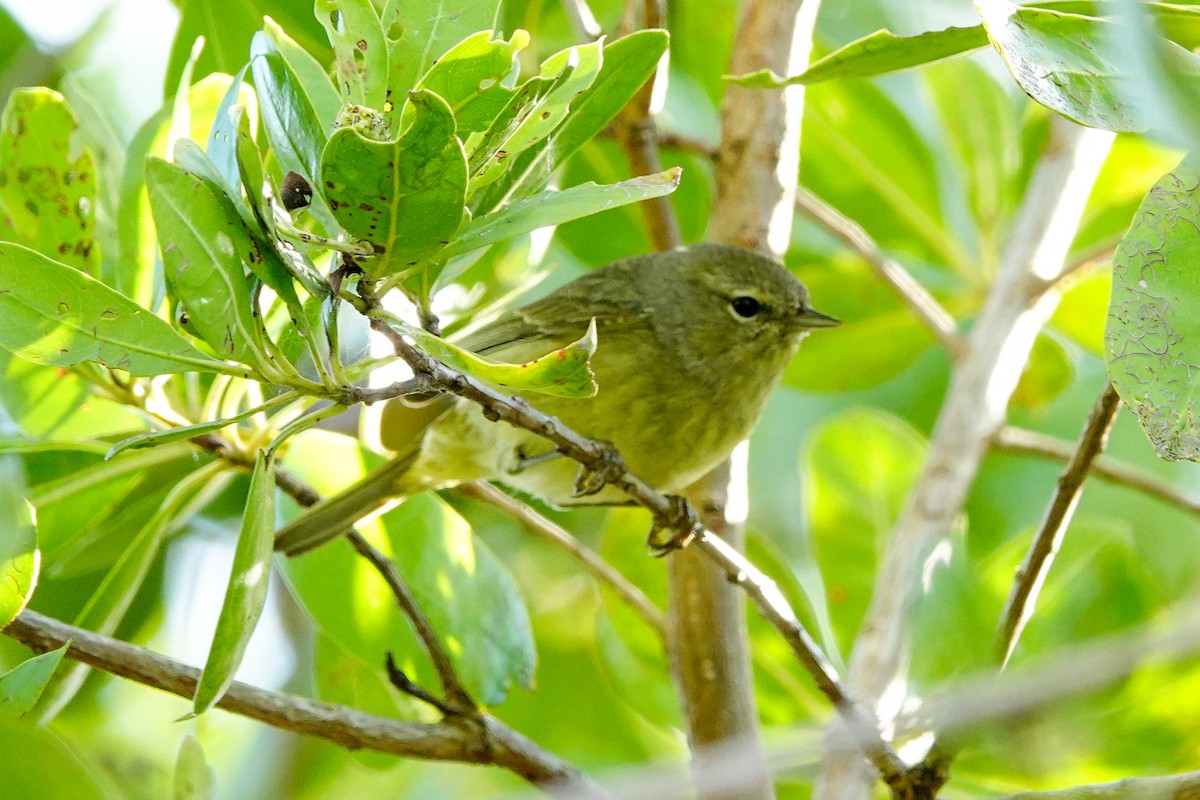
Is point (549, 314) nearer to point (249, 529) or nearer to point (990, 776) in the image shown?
point (990, 776)

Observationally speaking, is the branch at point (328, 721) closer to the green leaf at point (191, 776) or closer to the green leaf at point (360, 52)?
the green leaf at point (191, 776)

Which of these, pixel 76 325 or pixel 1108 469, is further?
pixel 1108 469

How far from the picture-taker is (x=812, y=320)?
146 inches

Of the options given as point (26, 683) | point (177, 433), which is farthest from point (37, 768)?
point (177, 433)

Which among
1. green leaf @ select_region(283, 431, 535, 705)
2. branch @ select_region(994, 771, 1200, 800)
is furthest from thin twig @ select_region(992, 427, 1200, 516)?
green leaf @ select_region(283, 431, 535, 705)

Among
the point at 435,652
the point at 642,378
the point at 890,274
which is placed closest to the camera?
the point at 435,652

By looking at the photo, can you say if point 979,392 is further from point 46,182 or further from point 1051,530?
point 46,182

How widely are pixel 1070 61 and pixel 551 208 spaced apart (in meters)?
0.78

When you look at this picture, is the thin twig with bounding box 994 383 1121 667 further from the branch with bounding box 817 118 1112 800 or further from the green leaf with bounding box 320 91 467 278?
the green leaf with bounding box 320 91 467 278

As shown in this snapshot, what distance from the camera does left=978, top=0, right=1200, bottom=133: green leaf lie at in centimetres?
172

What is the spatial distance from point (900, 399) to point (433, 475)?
7.25 ft

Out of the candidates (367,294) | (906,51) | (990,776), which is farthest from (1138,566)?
(367,294)

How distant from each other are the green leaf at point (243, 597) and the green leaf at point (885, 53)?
100 cm

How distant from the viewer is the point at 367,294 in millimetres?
1785
